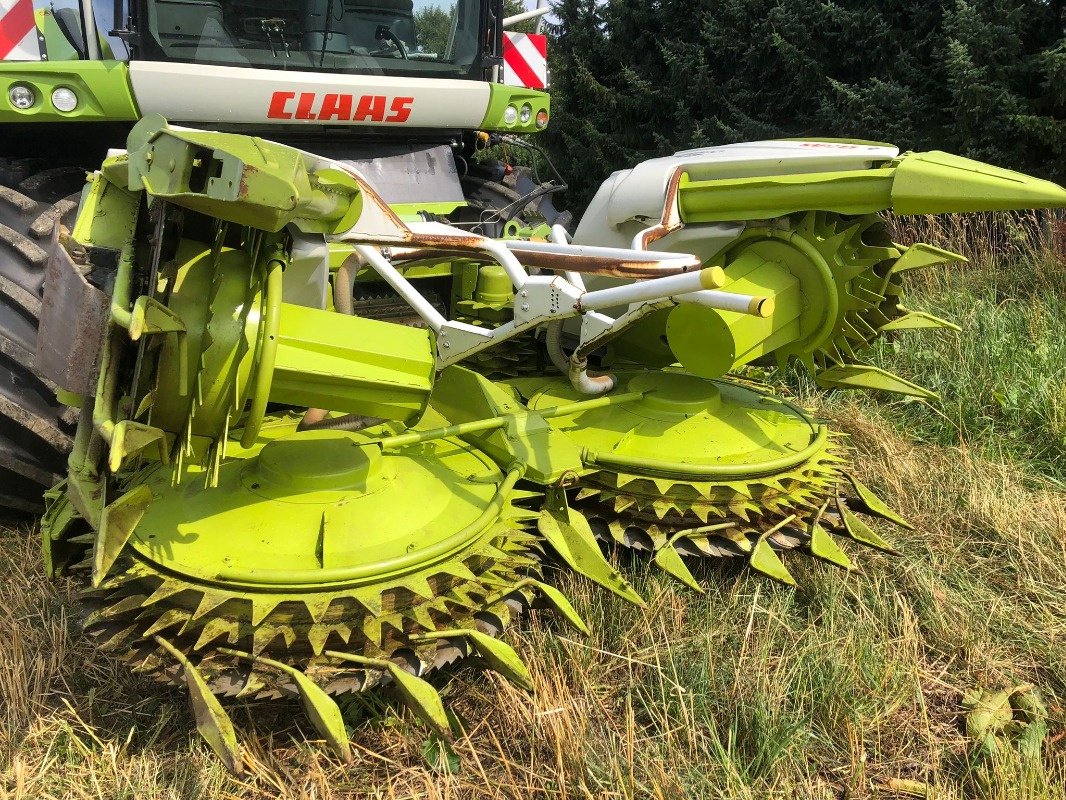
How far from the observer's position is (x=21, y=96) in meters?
2.65

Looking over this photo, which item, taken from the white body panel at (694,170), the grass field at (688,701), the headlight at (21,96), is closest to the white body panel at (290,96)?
the headlight at (21,96)

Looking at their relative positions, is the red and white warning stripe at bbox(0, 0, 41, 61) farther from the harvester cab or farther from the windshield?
the windshield

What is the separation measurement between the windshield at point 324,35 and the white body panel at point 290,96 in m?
0.11

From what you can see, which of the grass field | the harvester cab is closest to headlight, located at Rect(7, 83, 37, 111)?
the harvester cab

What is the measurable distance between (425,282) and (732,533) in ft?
5.39

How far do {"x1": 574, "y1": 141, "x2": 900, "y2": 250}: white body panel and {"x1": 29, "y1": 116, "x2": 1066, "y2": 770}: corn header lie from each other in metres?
0.01

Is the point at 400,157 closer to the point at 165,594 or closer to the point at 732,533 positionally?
the point at 732,533

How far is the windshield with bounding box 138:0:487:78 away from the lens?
2.96 metres

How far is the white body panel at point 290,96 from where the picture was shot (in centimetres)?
287

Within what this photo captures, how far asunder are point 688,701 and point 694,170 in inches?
62.4

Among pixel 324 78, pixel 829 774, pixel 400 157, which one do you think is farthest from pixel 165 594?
pixel 400 157

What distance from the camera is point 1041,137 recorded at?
580cm

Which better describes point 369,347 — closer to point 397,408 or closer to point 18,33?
point 397,408

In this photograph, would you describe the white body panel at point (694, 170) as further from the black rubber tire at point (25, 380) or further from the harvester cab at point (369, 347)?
the black rubber tire at point (25, 380)
